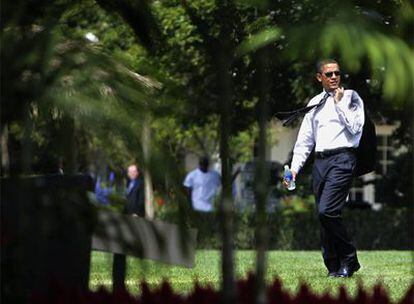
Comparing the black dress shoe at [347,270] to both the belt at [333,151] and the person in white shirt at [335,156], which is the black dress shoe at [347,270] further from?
the belt at [333,151]

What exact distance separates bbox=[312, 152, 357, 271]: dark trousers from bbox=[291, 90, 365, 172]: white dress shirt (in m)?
0.11

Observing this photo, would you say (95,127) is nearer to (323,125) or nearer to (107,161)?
(107,161)

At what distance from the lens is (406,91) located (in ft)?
10.9

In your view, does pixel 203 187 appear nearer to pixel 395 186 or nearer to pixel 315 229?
pixel 315 229

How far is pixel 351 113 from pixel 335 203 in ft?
2.50

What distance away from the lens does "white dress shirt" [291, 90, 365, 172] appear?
343 inches

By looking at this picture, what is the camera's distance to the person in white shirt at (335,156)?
28.8 feet

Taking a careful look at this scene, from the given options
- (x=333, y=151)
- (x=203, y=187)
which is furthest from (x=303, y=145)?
(x=203, y=187)

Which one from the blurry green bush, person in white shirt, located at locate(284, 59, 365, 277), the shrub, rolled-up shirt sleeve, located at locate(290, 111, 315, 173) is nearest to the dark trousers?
person in white shirt, located at locate(284, 59, 365, 277)

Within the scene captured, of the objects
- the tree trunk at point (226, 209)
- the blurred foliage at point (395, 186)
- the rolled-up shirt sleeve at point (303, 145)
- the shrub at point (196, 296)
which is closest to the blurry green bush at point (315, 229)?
the blurred foliage at point (395, 186)

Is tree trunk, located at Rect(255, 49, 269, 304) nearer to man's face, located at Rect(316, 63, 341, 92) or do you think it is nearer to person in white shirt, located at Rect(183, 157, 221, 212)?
man's face, located at Rect(316, 63, 341, 92)

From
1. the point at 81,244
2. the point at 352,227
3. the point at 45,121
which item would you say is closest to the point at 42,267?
the point at 81,244

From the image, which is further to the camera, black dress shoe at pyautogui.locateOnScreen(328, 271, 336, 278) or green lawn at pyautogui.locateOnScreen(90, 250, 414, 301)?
black dress shoe at pyautogui.locateOnScreen(328, 271, 336, 278)

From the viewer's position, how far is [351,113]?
28.6 ft
